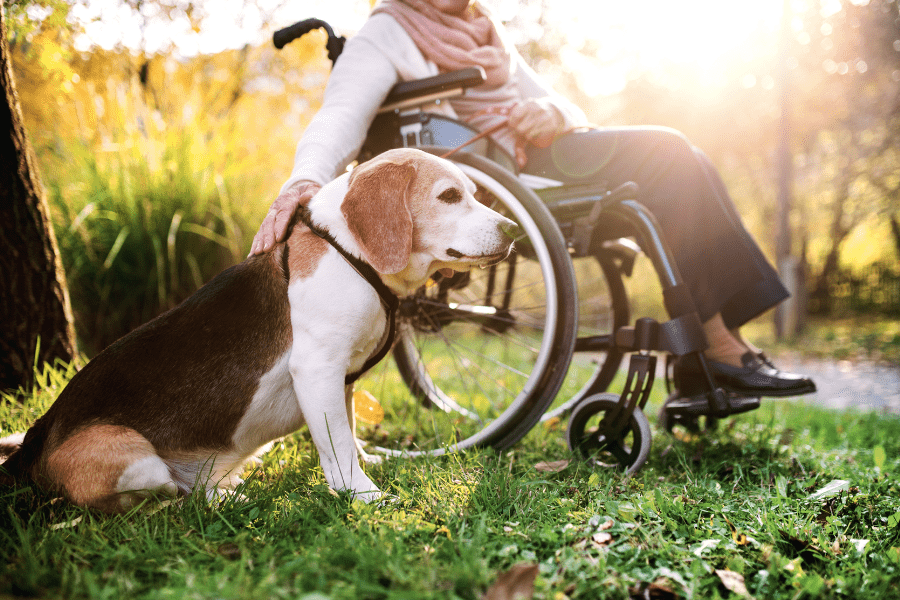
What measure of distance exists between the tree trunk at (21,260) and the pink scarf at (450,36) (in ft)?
5.31


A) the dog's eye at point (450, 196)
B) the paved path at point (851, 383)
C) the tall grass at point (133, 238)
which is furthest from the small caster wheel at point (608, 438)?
the tall grass at point (133, 238)

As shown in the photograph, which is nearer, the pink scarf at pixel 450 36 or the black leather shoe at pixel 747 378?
the black leather shoe at pixel 747 378

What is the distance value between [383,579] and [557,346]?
100cm

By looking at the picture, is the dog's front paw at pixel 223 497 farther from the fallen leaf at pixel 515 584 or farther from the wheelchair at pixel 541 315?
the fallen leaf at pixel 515 584

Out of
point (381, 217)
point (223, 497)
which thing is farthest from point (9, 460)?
point (381, 217)

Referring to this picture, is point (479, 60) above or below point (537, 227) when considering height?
above

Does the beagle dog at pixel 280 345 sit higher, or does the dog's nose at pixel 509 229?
the dog's nose at pixel 509 229

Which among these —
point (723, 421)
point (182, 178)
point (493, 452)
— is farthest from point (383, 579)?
point (182, 178)

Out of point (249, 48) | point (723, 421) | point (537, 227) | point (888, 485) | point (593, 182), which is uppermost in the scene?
point (249, 48)

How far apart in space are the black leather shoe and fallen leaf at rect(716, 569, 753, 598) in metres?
0.89

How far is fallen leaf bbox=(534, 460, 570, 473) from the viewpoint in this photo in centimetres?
195

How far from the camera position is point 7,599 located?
103 centimetres

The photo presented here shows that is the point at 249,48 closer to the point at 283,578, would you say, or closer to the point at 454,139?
the point at 454,139

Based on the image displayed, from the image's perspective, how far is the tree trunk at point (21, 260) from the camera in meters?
2.30
